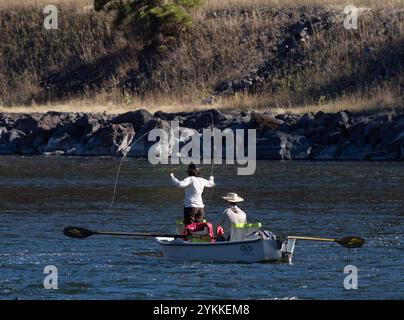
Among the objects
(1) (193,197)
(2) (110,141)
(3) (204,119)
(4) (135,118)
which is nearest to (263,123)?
(3) (204,119)

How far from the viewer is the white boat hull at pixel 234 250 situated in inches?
1054

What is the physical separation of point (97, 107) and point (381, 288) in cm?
4234

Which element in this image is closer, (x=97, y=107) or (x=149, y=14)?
(x=97, y=107)

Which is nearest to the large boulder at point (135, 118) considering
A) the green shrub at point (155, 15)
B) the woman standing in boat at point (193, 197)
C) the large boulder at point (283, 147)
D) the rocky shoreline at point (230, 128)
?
the rocky shoreline at point (230, 128)

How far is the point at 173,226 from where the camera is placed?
3362 cm

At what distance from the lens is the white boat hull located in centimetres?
2677

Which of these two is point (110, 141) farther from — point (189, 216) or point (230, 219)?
point (230, 219)

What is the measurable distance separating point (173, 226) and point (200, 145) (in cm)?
2315

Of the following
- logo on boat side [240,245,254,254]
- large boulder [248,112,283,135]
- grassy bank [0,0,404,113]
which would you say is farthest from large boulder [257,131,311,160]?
logo on boat side [240,245,254,254]

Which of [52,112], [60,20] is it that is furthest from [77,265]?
[60,20]

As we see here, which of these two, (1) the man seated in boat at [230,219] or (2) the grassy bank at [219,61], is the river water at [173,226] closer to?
(1) the man seated in boat at [230,219]

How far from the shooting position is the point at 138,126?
5859cm
